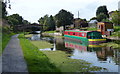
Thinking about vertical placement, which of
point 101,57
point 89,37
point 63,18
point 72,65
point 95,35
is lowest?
point 72,65

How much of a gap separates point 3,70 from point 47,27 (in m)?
105

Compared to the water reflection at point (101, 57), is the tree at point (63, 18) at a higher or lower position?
higher

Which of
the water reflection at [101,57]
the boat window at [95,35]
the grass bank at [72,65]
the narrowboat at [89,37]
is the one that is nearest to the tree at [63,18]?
the narrowboat at [89,37]

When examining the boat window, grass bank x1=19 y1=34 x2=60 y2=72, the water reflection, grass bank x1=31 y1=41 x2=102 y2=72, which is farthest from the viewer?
the boat window

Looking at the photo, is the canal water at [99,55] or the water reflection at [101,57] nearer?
the water reflection at [101,57]

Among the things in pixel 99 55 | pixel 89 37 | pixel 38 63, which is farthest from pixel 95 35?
pixel 38 63

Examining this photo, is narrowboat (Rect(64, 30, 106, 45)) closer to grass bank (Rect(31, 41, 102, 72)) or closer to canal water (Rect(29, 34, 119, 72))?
canal water (Rect(29, 34, 119, 72))

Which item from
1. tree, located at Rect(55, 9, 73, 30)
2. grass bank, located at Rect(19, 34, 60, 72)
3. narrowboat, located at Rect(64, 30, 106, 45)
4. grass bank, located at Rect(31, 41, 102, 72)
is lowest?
grass bank, located at Rect(31, 41, 102, 72)

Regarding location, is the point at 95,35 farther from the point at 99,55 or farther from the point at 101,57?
the point at 101,57

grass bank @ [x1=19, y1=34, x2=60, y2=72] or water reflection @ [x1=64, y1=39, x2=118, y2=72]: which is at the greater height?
grass bank @ [x1=19, y1=34, x2=60, y2=72]

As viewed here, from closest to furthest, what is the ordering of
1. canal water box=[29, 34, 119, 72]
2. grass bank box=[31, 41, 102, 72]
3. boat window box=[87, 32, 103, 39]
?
grass bank box=[31, 41, 102, 72] → canal water box=[29, 34, 119, 72] → boat window box=[87, 32, 103, 39]

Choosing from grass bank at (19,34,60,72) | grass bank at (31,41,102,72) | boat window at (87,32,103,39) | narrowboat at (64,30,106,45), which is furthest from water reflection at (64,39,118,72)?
boat window at (87,32,103,39)

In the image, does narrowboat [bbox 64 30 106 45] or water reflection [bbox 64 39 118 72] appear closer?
water reflection [bbox 64 39 118 72]

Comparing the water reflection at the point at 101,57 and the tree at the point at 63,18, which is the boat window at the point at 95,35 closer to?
the water reflection at the point at 101,57
